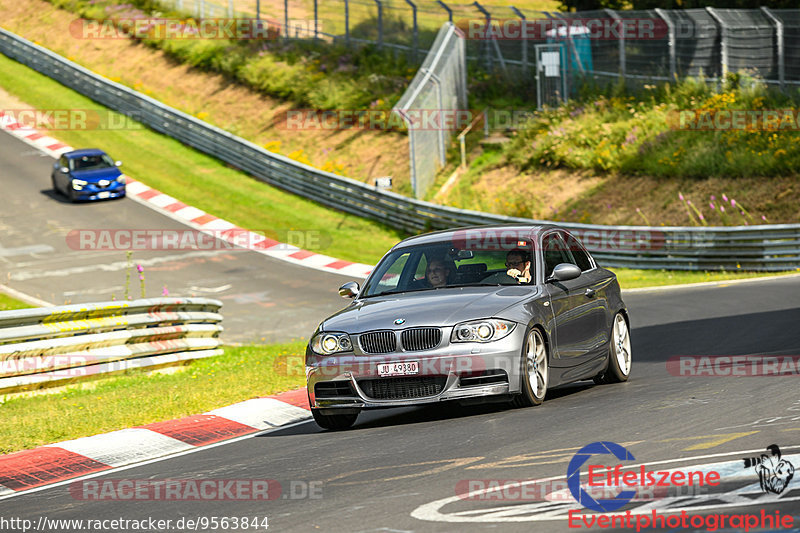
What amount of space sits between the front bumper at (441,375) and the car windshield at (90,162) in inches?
1018

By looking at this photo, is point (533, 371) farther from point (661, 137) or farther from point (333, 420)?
point (661, 137)

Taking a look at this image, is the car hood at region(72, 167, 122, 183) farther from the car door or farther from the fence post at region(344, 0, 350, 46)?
the car door

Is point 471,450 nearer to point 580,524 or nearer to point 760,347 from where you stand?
point 580,524

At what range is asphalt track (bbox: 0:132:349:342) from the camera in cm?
2120

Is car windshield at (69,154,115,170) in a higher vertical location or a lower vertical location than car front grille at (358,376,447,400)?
lower

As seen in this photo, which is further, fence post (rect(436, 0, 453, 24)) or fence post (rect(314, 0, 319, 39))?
fence post (rect(314, 0, 319, 39))

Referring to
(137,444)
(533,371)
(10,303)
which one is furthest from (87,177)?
(533,371)

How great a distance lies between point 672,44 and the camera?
3188cm

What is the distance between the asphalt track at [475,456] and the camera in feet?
19.2

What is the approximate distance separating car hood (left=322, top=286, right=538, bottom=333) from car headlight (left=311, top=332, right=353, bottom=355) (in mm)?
61

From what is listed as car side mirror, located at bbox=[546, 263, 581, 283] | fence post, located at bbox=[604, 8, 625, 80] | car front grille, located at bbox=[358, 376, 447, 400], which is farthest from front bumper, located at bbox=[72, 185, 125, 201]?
car front grille, located at bbox=[358, 376, 447, 400]

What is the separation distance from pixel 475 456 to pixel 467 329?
170cm

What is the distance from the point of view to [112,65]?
154ft

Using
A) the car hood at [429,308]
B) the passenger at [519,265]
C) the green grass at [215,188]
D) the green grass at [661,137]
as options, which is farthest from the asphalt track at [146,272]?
the green grass at [661,137]
